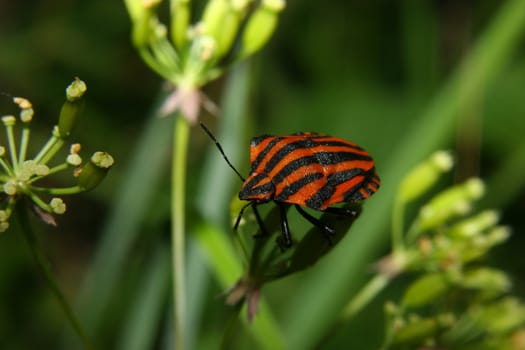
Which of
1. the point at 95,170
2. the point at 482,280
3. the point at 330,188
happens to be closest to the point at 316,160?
the point at 330,188

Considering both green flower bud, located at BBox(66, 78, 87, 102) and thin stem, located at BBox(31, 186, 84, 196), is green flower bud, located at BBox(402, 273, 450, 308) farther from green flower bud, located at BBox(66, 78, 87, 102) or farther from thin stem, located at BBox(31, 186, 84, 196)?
green flower bud, located at BBox(66, 78, 87, 102)

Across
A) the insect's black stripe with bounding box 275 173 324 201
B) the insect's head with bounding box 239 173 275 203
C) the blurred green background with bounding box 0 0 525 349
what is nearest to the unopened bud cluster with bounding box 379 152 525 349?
the insect's black stripe with bounding box 275 173 324 201

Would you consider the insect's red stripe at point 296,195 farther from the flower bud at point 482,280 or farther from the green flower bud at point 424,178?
the flower bud at point 482,280

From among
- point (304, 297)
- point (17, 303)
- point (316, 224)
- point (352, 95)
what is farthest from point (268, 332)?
point (352, 95)

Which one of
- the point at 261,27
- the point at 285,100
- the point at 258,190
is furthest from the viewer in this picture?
the point at 285,100

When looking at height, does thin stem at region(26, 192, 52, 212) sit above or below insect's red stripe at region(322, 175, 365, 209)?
above

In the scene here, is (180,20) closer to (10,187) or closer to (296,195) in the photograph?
(296,195)
